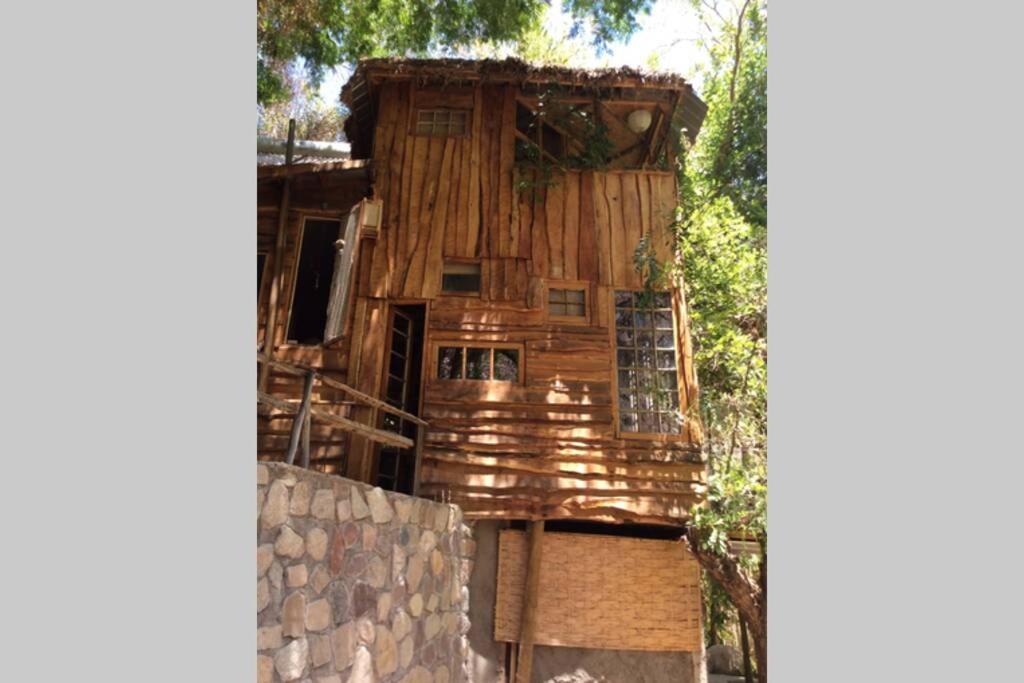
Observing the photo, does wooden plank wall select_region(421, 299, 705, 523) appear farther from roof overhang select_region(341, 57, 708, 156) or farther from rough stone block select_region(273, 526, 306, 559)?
rough stone block select_region(273, 526, 306, 559)

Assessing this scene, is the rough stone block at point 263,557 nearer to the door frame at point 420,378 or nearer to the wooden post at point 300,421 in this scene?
the wooden post at point 300,421

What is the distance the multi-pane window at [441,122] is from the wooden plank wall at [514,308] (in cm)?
7

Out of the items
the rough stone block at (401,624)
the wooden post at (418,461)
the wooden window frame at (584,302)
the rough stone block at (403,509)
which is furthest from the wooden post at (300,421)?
the wooden window frame at (584,302)

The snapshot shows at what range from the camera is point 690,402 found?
5012 mm

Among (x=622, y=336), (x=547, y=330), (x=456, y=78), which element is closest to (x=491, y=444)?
(x=547, y=330)

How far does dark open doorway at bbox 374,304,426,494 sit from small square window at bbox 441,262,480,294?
0.95 ft

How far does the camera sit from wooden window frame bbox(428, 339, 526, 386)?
5117 mm

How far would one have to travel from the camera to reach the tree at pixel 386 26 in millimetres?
2508

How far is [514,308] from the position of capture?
532 centimetres

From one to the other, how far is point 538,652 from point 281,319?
303 cm

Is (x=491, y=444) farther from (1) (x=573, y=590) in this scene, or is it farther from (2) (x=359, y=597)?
(2) (x=359, y=597)

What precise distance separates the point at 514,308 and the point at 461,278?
0.50 m

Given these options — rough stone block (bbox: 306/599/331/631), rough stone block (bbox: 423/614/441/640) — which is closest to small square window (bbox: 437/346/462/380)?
rough stone block (bbox: 423/614/441/640)

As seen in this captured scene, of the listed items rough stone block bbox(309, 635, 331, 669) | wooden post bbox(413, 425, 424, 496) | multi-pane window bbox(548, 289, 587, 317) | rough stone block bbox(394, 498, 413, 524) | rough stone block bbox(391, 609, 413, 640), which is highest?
multi-pane window bbox(548, 289, 587, 317)
